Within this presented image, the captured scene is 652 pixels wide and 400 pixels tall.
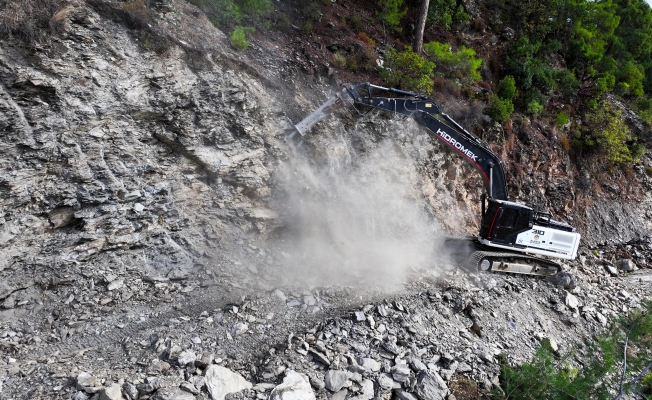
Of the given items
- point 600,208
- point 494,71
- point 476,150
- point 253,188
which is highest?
point 494,71

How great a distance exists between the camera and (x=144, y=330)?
6.41 metres

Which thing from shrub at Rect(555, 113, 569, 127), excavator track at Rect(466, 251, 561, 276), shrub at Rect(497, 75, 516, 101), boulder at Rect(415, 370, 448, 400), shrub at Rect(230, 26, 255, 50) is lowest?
excavator track at Rect(466, 251, 561, 276)

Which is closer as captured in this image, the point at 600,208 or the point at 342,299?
the point at 342,299

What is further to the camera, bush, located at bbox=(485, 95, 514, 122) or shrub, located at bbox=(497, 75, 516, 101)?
shrub, located at bbox=(497, 75, 516, 101)

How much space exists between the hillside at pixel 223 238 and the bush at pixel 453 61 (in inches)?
125

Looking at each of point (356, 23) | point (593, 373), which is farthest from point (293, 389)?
point (356, 23)

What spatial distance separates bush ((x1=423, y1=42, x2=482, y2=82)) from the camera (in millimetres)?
13713

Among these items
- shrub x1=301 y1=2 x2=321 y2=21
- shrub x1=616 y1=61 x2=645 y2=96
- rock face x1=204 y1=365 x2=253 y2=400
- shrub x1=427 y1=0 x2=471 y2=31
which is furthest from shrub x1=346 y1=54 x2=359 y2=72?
shrub x1=616 y1=61 x2=645 y2=96

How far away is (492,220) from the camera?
9.87 metres

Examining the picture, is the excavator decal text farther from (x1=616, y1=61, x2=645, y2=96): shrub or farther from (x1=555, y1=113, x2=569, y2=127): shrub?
(x1=616, y1=61, x2=645, y2=96): shrub

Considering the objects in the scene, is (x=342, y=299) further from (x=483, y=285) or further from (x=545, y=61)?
(x=545, y=61)

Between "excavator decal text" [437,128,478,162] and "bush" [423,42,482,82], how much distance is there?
506 centimetres

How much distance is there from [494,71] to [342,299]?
41.1 feet

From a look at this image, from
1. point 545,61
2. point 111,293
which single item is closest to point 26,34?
point 111,293
